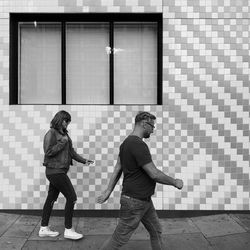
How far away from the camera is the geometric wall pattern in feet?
24.6

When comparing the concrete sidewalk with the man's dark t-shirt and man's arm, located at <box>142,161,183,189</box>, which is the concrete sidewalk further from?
man's arm, located at <box>142,161,183,189</box>

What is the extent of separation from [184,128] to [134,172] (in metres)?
3.07

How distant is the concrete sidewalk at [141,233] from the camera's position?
19.7 ft

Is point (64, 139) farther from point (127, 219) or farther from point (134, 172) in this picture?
point (127, 219)

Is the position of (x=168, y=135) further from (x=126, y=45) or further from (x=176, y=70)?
(x=126, y=45)

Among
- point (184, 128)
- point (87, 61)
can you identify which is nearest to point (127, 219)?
point (184, 128)

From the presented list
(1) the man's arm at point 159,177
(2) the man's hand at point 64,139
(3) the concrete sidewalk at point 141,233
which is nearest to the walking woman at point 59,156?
(2) the man's hand at point 64,139

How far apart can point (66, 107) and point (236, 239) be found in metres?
3.67

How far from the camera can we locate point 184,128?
752 cm

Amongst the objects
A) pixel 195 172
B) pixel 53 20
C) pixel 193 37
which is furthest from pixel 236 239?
pixel 53 20

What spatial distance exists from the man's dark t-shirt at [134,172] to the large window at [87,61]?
3326 millimetres

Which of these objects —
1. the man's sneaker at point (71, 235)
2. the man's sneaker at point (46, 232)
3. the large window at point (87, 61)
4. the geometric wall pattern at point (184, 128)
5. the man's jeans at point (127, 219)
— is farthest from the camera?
the large window at point (87, 61)

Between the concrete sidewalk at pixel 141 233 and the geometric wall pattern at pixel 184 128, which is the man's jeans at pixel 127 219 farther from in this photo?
the geometric wall pattern at pixel 184 128

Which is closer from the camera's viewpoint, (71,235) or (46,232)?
(71,235)
